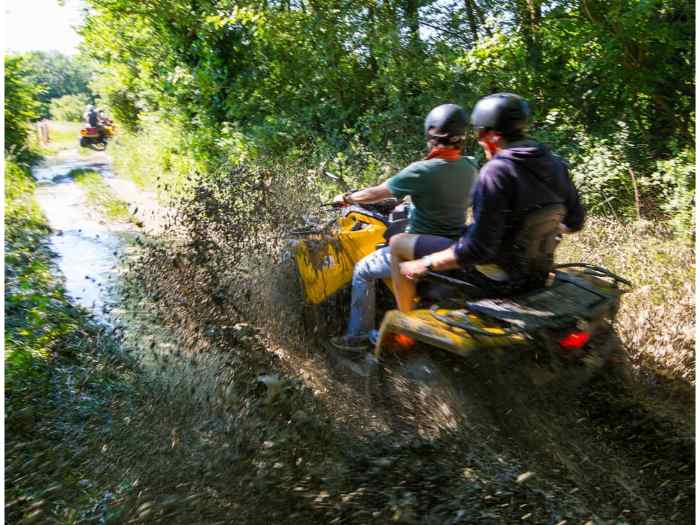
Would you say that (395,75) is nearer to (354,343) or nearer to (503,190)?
(354,343)

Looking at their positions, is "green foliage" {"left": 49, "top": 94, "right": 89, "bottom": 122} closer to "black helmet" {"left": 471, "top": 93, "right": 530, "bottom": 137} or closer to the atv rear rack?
"black helmet" {"left": 471, "top": 93, "right": 530, "bottom": 137}

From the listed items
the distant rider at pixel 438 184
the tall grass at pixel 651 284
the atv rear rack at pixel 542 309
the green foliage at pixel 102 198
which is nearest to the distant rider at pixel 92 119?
the green foliage at pixel 102 198

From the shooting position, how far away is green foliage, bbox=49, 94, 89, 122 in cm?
3756

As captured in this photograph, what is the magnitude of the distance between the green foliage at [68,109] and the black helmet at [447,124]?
38.0 metres

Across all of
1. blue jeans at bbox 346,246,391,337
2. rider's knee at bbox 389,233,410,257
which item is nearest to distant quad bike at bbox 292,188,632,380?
rider's knee at bbox 389,233,410,257

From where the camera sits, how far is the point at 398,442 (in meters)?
3.42

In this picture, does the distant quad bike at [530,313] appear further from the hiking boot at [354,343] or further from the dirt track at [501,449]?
the hiking boot at [354,343]

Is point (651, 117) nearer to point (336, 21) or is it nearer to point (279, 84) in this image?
point (336, 21)

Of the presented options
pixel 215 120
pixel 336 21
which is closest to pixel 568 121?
pixel 336 21

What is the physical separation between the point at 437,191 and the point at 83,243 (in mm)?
7113

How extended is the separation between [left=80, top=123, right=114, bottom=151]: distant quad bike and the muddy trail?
22.0 m

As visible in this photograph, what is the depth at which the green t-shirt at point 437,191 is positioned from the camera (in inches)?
142

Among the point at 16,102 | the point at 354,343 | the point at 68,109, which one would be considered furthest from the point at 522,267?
the point at 68,109

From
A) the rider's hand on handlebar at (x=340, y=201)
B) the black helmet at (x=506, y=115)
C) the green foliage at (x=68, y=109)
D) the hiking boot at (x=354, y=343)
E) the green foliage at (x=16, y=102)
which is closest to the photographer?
the black helmet at (x=506, y=115)
